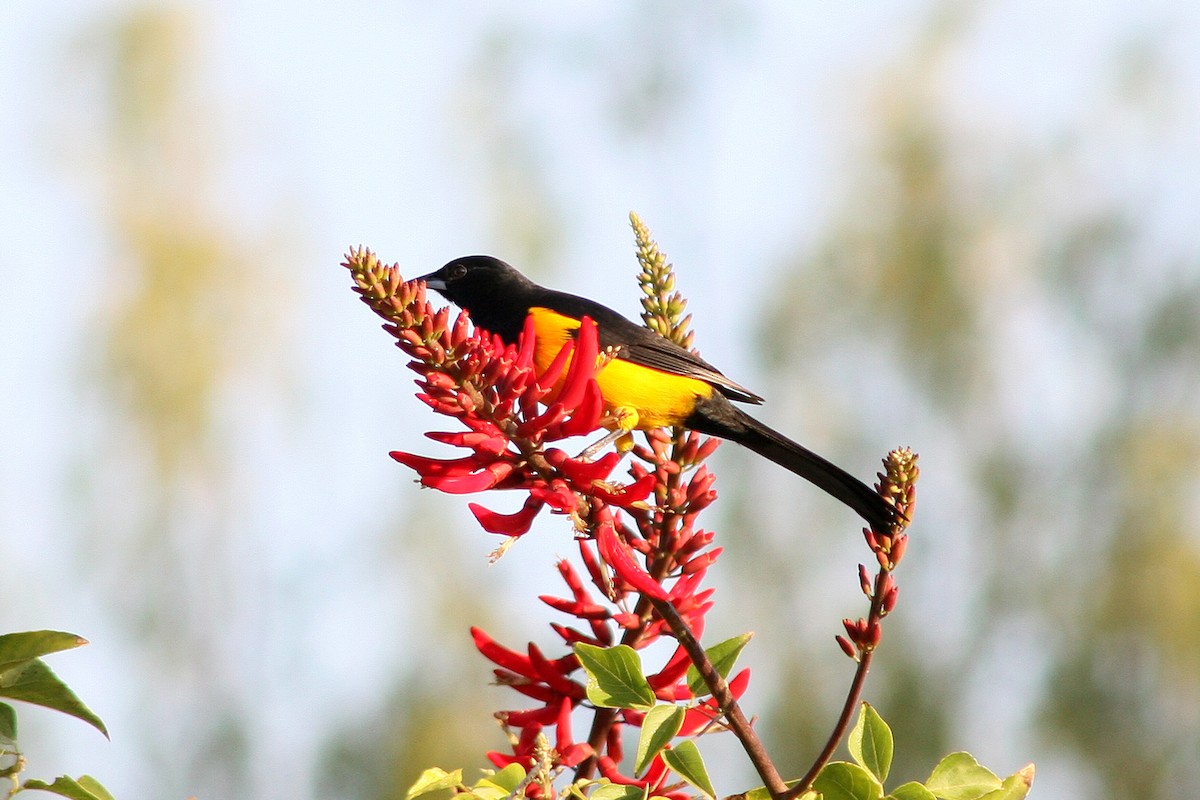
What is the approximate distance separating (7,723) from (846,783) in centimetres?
95

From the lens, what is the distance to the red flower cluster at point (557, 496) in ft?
6.09

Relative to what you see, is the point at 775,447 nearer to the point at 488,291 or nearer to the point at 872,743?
the point at 488,291

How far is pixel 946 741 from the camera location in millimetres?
14945

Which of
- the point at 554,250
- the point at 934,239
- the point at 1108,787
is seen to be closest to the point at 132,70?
the point at 554,250

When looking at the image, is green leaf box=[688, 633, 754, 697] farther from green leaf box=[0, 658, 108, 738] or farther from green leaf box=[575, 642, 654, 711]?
green leaf box=[0, 658, 108, 738]

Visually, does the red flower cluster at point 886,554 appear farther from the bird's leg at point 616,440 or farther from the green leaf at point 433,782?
the bird's leg at point 616,440

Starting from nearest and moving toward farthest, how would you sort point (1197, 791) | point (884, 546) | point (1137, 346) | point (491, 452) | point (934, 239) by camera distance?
1. point (884, 546)
2. point (491, 452)
3. point (1197, 791)
4. point (1137, 346)
5. point (934, 239)

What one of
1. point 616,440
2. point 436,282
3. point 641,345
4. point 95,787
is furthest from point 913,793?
point 436,282

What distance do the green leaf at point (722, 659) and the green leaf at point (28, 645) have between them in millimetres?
769

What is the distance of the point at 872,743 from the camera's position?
1677mm

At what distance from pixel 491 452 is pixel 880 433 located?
14422mm

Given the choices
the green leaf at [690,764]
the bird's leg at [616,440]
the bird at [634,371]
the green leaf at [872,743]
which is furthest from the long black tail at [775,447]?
the green leaf at [690,764]

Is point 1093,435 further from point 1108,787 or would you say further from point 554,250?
Answer: point 554,250

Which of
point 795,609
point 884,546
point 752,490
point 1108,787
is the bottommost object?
point 884,546
